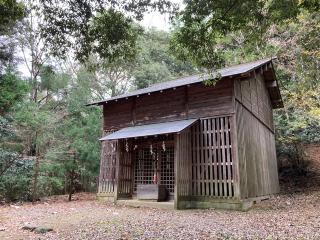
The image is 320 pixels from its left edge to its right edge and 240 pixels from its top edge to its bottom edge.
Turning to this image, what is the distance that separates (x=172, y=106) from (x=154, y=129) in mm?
1484

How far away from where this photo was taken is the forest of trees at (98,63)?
23.1 feet

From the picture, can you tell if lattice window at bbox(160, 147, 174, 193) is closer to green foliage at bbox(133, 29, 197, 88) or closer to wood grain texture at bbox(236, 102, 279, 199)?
wood grain texture at bbox(236, 102, 279, 199)

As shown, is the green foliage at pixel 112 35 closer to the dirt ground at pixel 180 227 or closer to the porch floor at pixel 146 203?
the dirt ground at pixel 180 227

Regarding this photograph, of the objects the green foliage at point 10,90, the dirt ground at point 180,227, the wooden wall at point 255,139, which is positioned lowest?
the dirt ground at point 180,227

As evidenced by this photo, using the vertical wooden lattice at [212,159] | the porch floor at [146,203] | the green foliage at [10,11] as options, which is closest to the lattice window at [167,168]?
the porch floor at [146,203]

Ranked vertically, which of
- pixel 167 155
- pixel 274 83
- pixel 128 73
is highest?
pixel 128 73

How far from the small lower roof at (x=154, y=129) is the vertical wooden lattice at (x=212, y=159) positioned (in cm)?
73

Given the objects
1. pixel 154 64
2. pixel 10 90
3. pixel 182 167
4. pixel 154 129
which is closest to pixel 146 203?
pixel 182 167

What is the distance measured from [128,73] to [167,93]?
12255mm

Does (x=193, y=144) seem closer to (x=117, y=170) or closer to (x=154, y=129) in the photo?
(x=154, y=129)

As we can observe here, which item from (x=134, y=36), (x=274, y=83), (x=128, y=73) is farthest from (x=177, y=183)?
(x=128, y=73)

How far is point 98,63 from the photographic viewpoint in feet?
26.5

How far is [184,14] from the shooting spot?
7176mm

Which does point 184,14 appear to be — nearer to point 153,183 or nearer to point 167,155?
point 167,155
